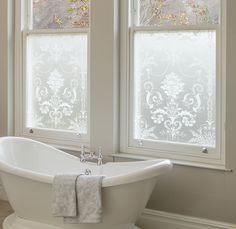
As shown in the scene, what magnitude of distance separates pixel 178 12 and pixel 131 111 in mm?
901

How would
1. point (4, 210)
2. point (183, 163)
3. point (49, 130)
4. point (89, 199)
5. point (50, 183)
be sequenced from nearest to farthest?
point (89, 199)
point (50, 183)
point (183, 163)
point (4, 210)
point (49, 130)

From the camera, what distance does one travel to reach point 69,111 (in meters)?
4.57

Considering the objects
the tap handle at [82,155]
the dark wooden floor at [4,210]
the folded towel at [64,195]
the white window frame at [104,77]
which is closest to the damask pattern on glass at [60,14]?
the white window frame at [104,77]

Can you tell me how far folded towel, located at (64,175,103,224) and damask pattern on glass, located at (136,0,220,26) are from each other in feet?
4.77

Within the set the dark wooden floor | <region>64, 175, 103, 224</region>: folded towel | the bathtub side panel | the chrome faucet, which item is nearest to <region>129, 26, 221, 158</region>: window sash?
the chrome faucet

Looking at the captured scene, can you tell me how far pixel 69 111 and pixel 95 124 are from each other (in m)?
0.44

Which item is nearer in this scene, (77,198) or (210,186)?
(77,198)

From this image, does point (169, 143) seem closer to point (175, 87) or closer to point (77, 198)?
point (175, 87)

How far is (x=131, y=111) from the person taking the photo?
4109 millimetres

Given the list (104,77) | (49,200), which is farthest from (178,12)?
(49,200)

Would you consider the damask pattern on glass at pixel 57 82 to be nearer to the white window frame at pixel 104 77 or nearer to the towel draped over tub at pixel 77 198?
the white window frame at pixel 104 77

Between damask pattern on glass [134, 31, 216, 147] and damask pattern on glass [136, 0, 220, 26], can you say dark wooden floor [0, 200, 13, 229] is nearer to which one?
damask pattern on glass [134, 31, 216, 147]

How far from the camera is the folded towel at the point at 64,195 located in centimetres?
331

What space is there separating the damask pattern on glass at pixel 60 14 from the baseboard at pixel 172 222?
5.91 feet
